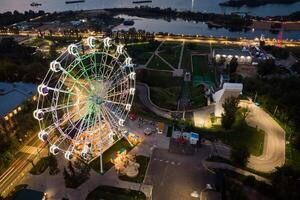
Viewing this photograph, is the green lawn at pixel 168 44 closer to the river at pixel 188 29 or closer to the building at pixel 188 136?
the river at pixel 188 29

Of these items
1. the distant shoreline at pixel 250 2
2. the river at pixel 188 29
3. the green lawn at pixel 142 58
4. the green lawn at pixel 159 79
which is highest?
the distant shoreline at pixel 250 2

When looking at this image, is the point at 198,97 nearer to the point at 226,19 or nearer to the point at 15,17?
the point at 226,19

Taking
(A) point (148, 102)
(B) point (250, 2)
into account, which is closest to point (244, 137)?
(A) point (148, 102)

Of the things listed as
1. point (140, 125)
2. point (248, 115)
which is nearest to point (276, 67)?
point (248, 115)

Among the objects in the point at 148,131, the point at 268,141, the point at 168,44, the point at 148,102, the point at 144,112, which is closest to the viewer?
the point at 268,141

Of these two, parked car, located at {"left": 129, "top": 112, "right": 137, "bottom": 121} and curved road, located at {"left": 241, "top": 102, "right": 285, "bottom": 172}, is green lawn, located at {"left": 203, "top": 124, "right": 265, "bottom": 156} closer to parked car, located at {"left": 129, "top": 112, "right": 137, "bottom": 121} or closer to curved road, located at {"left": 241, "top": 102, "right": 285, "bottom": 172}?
curved road, located at {"left": 241, "top": 102, "right": 285, "bottom": 172}

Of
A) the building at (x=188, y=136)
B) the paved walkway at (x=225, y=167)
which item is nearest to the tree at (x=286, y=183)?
the paved walkway at (x=225, y=167)

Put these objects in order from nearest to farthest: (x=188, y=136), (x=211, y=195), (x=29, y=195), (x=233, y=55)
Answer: (x=29, y=195), (x=211, y=195), (x=188, y=136), (x=233, y=55)
